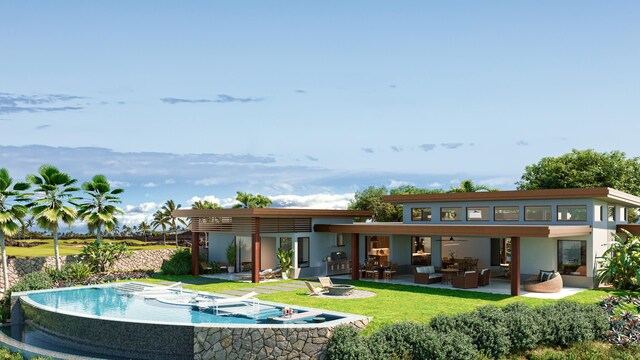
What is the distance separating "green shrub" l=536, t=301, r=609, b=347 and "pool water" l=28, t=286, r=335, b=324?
22.4ft

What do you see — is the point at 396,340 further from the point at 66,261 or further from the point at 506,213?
the point at 66,261

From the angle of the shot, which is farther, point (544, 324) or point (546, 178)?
point (546, 178)

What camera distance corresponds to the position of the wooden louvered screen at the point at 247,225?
94.2 ft

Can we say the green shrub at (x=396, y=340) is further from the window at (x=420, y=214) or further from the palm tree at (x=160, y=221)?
the palm tree at (x=160, y=221)

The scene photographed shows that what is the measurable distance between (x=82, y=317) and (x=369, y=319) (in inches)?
377

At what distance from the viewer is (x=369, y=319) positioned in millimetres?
17922

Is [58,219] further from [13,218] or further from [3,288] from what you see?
[3,288]

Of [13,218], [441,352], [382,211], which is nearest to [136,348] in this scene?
[441,352]

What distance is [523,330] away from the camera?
17.6m

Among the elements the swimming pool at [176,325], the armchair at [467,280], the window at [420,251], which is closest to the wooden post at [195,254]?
the swimming pool at [176,325]

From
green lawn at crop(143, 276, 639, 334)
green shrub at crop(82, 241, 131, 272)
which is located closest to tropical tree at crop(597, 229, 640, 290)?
green lawn at crop(143, 276, 639, 334)

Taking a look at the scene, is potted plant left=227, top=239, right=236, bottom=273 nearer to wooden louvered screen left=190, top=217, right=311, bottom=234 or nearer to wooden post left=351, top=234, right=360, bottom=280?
wooden louvered screen left=190, top=217, right=311, bottom=234

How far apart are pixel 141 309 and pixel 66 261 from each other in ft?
40.8

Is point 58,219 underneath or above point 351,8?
underneath
